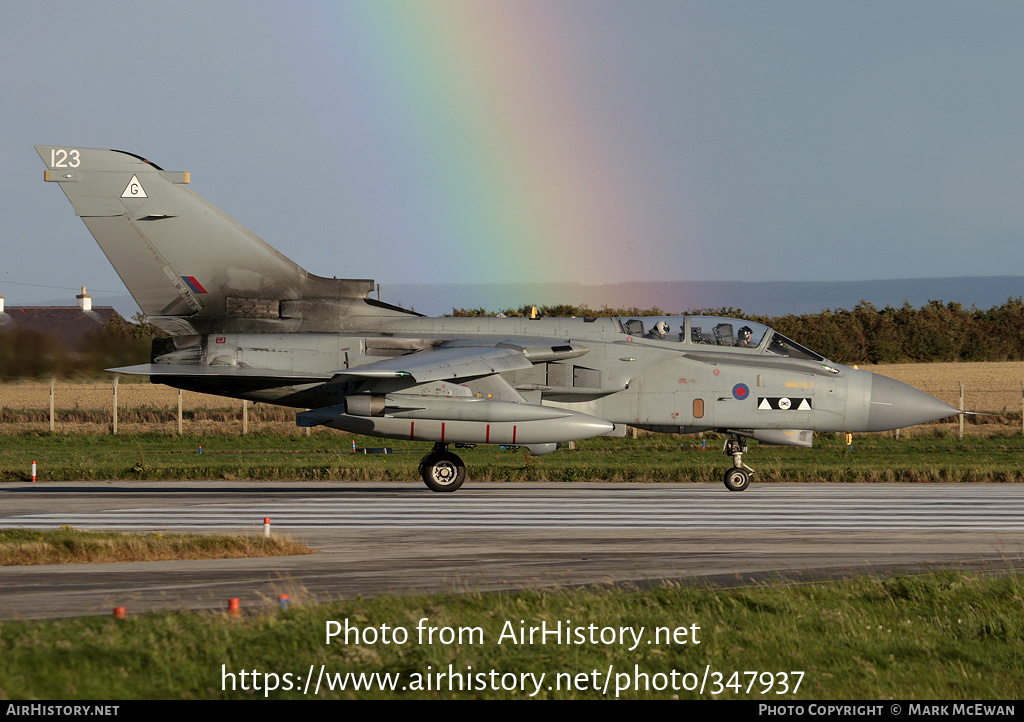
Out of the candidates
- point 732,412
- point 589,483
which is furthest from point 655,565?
point 589,483

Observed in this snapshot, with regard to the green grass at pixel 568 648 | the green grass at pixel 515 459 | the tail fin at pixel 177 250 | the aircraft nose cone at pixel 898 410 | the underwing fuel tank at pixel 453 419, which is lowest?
the green grass at pixel 515 459

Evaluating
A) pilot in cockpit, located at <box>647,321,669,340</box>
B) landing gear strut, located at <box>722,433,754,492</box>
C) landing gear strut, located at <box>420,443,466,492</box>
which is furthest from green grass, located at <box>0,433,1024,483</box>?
pilot in cockpit, located at <box>647,321,669,340</box>

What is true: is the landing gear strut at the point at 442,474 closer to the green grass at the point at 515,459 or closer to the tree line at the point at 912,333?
the green grass at the point at 515,459

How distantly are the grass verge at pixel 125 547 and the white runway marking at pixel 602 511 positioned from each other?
2.49 metres

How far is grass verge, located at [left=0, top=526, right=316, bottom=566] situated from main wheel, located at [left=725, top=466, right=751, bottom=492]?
35.7ft

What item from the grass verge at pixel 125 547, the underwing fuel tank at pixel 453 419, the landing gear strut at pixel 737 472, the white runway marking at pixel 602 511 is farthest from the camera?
the landing gear strut at pixel 737 472

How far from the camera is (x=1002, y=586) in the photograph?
10.3 metres

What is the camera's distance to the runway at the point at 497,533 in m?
10.9

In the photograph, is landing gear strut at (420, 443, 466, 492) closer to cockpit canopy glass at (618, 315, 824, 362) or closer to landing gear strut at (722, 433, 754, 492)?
cockpit canopy glass at (618, 315, 824, 362)

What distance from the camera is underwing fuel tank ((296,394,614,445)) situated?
20062mm

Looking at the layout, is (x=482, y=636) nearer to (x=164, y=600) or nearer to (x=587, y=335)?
(x=164, y=600)

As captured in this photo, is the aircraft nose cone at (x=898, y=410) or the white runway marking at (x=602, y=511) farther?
the aircraft nose cone at (x=898, y=410)

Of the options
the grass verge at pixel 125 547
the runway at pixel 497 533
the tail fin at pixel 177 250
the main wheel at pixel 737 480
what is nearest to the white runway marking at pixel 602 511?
the runway at pixel 497 533

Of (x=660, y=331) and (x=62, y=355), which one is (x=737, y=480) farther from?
(x=62, y=355)
